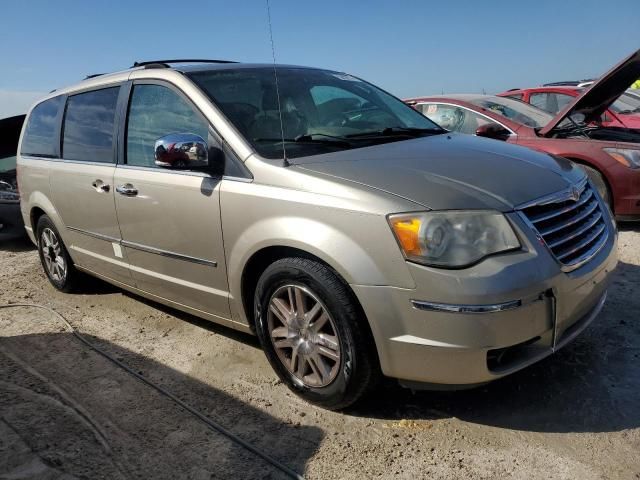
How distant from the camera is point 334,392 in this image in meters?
2.79

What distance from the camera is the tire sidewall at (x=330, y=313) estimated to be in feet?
8.59

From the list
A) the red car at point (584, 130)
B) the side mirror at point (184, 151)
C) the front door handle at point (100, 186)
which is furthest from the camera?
the red car at point (584, 130)

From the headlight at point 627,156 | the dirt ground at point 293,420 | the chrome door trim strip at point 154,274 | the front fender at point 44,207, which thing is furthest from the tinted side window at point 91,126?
the headlight at point 627,156

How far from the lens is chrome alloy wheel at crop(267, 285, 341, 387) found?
2.75 meters

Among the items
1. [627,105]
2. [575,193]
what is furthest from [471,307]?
[627,105]

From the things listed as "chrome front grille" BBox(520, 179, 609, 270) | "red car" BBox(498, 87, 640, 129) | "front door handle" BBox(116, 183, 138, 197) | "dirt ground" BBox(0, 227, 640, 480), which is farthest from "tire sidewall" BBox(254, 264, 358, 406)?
"red car" BBox(498, 87, 640, 129)

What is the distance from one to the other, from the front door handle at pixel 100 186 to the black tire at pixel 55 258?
1.12 metres

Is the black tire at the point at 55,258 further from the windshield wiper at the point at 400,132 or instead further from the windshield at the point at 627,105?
the windshield at the point at 627,105

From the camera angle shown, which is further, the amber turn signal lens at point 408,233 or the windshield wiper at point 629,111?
the windshield wiper at point 629,111

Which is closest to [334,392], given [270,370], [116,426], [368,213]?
[270,370]

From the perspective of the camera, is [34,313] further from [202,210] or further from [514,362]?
[514,362]

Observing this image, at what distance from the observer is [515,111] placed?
680 cm

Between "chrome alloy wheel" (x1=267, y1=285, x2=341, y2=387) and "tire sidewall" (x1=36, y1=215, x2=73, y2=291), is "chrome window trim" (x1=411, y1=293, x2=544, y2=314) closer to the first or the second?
"chrome alloy wheel" (x1=267, y1=285, x2=341, y2=387)

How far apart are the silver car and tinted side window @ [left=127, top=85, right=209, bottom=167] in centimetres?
1
